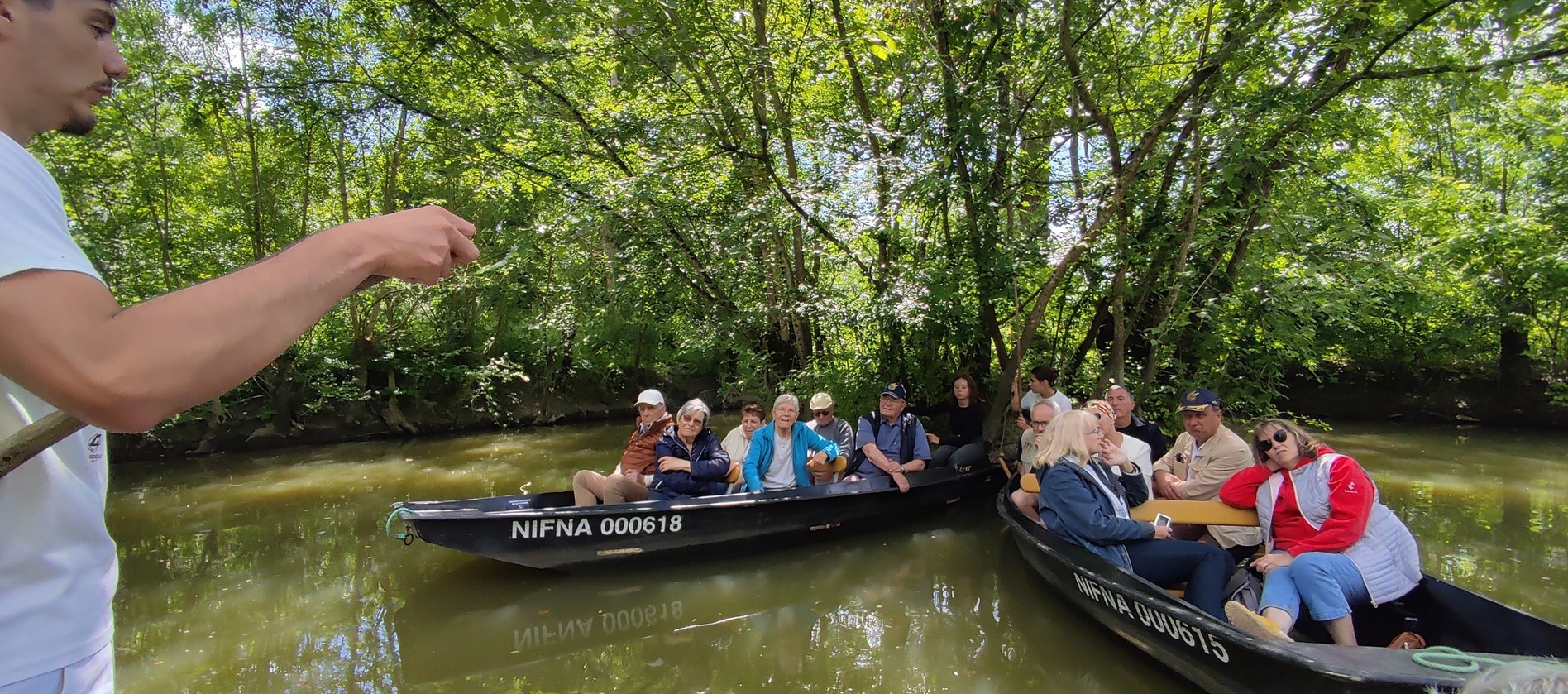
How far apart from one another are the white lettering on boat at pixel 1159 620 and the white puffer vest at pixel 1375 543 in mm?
864

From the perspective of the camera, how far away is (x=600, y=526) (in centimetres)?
593

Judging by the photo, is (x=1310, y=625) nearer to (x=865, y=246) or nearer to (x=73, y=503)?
(x=73, y=503)

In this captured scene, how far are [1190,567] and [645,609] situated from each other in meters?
3.62

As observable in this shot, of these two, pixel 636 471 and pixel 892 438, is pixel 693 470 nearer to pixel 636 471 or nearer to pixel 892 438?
pixel 636 471

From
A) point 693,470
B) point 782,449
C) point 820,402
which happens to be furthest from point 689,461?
point 820,402

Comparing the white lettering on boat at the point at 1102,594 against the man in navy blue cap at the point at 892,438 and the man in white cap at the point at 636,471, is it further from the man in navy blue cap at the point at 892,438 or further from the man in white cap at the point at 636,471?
the man in white cap at the point at 636,471

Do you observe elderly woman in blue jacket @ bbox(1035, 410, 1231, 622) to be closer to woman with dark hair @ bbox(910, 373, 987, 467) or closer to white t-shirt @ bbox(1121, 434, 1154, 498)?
white t-shirt @ bbox(1121, 434, 1154, 498)

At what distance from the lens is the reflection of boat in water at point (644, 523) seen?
18.5 ft

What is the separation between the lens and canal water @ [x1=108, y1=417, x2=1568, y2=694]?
448 cm

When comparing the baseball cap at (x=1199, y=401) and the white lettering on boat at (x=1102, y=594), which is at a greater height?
the baseball cap at (x=1199, y=401)

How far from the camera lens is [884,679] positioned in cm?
439

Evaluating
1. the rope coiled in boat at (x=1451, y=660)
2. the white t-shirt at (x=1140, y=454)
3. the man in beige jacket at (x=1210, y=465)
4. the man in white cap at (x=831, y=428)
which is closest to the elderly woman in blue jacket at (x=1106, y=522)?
the man in beige jacket at (x=1210, y=465)

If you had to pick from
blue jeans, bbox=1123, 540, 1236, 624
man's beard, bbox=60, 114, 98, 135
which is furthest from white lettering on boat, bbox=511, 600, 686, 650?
man's beard, bbox=60, 114, 98, 135

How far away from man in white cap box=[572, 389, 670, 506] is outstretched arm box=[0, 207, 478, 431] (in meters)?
5.82
